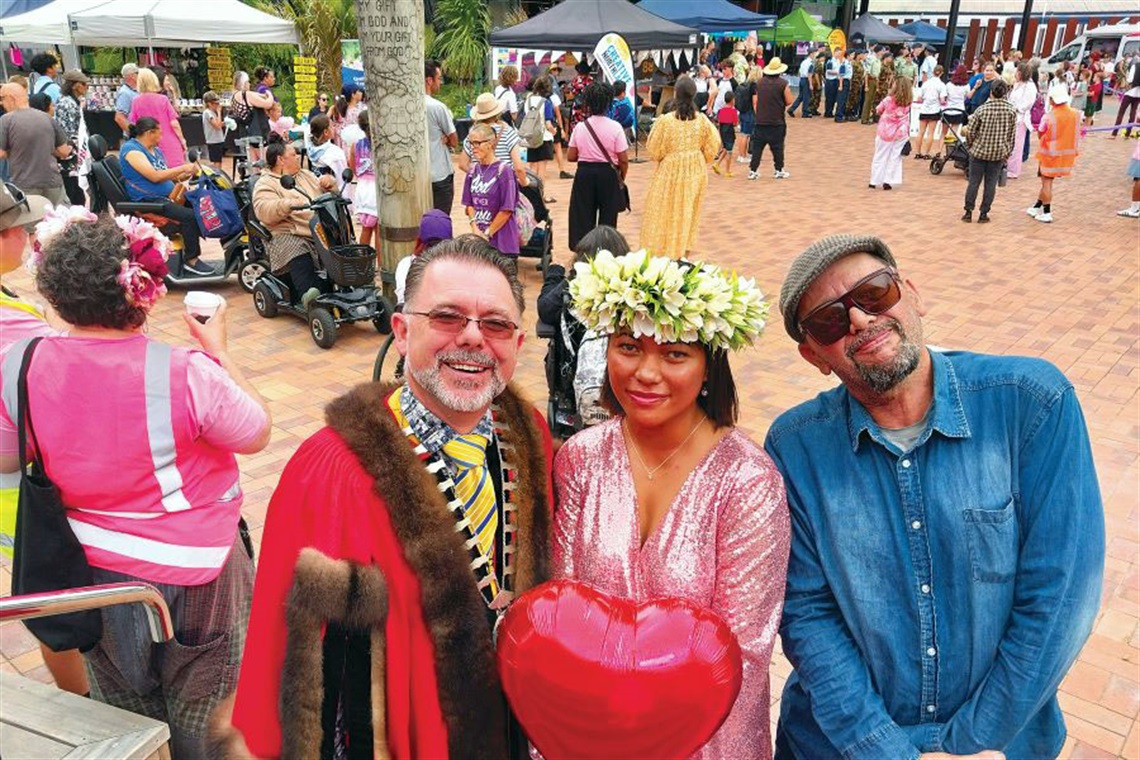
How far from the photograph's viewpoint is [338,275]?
6281 mm

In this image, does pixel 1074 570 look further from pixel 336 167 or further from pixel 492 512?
pixel 336 167

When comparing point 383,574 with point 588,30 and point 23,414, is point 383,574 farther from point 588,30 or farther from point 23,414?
point 588,30

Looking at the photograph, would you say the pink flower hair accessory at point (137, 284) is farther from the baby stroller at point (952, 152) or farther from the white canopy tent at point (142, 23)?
the baby stroller at point (952, 152)

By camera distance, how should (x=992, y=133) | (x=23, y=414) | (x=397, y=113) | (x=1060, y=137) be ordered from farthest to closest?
(x=1060, y=137)
(x=992, y=133)
(x=397, y=113)
(x=23, y=414)

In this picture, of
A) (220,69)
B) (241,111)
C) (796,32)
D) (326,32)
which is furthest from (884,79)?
(220,69)

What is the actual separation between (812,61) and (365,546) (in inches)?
960

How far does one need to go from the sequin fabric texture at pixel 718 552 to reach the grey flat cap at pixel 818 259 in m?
0.29

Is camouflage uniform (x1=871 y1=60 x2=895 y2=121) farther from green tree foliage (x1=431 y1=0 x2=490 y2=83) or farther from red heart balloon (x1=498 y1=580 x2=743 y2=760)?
red heart balloon (x1=498 y1=580 x2=743 y2=760)

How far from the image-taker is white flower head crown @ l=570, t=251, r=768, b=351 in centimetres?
164

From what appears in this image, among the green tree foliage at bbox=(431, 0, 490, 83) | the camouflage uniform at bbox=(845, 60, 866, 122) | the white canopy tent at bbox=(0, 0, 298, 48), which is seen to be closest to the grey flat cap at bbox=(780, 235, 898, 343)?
the white canopy tent at bbox=(0, 0, 298, 48)

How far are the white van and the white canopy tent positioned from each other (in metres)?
25.0

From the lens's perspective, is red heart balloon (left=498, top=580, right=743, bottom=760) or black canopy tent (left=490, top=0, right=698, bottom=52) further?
black canopy tent (left=490, top=0, right=698, bottom=52)

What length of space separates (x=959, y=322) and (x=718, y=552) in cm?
612

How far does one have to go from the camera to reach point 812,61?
75.4ft
